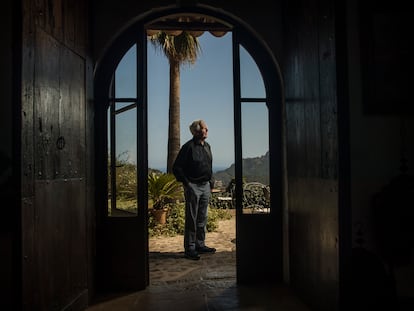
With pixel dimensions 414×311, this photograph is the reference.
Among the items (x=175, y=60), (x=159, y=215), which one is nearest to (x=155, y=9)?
(x=159, y=215)

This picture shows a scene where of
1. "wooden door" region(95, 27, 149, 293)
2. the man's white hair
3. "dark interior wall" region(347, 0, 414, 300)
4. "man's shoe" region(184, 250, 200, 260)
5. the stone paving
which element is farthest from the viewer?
the man's white hair

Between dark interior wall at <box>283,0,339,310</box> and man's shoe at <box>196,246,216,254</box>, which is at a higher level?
dark interior wall at <box>283,0,339,310</box>

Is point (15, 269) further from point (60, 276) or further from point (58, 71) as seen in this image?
point (58, 71)

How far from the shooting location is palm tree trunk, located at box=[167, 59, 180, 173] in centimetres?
962

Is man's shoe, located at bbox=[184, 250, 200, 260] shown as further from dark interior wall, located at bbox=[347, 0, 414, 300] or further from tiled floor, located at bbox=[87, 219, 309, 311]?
dark interior wall, located at bbox=[347, 0, 414, 300]

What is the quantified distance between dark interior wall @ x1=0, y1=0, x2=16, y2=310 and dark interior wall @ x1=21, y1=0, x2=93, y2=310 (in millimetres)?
61

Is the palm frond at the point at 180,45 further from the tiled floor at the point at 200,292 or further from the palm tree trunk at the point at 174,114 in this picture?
the tiled floor at the point at 200,292

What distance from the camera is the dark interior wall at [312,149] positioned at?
83.8 inches

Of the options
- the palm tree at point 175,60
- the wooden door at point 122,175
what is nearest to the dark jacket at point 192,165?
the wooden door at point 122,175

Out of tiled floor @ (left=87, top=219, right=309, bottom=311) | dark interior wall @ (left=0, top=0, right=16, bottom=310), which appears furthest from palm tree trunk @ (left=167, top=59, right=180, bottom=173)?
dark interior wall @ (left=0, top=0, right=16, bottom=310)

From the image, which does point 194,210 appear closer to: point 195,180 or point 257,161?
point 195,180

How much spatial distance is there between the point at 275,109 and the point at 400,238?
1649 mm

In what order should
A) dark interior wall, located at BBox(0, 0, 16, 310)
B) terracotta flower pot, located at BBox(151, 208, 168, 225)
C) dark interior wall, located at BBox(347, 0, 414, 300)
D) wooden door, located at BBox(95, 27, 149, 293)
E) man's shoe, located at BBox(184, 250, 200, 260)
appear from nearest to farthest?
dark interior wall, located at BBox(0, 0, 16, 310), dark interior wall, located at BBox(347, 0, 414, 300), wooden door, located at BBox(95, 27, 149, 293), man's shoe, located at BBox(184, 250, 200, 260), terracotta flower pot, located at BBox(151, 208, 168, 225)

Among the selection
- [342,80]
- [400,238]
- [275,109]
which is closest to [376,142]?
[342,80]
